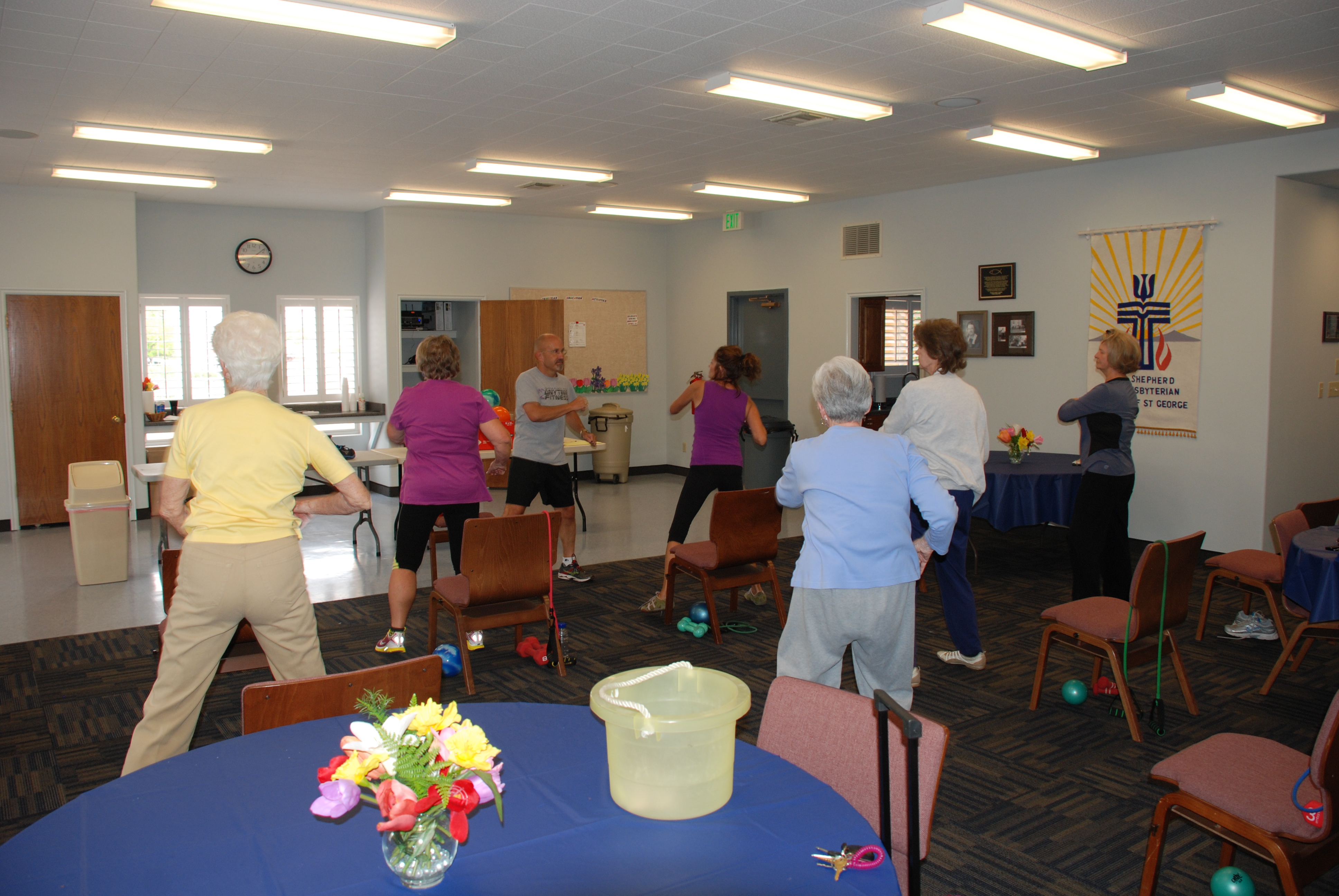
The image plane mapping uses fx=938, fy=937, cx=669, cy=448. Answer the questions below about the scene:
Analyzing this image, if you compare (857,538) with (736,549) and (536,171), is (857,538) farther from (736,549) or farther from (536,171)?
(536,171)

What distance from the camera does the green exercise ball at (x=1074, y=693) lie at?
4141mm

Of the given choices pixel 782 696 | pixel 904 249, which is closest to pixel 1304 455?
pixel 904 249

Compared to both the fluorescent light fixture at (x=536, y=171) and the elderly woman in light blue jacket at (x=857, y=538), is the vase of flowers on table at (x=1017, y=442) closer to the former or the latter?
the fluorescent light fixture at (x=536, y=171)

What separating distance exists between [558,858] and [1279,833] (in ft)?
5.93

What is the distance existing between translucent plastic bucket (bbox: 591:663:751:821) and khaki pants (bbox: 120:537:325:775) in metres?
1.40

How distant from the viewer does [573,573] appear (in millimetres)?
6469

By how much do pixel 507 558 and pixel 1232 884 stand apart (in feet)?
9.43

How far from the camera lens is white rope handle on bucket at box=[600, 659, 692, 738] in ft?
5.38

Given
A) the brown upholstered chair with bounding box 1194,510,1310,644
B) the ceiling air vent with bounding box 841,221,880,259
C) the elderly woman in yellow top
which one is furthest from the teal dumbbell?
the ceiling air vent with bounding box 841,221,880,259

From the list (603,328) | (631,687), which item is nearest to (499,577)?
(631,687)

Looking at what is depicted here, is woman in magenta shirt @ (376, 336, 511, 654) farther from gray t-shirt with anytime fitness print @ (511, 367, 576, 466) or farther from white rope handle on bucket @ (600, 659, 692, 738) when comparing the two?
white rope handle on bucket @ (600, 659, 692, 738)

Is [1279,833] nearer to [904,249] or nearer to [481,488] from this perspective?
[481,488]

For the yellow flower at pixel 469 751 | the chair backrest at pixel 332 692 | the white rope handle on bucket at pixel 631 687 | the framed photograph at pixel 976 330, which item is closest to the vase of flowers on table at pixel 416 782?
the yellow flower at pixel 469 751

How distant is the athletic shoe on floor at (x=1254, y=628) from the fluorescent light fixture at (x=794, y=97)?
3.56 meters
